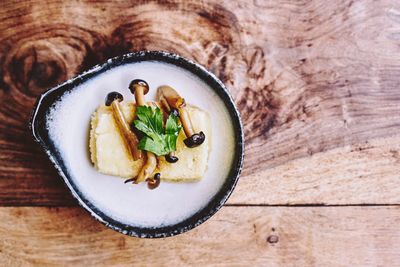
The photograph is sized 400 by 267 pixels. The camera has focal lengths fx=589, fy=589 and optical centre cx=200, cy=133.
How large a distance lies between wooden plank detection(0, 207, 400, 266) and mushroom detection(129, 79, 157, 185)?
22 cm

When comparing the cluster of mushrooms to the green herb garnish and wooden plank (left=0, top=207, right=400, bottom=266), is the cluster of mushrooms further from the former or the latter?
wooden plank (left=0, top=207, right=400, bottom=266)

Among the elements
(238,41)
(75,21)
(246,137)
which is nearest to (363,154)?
(246,137)

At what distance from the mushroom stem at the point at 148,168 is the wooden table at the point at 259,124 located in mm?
220

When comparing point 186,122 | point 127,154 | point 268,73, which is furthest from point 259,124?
point 127,154

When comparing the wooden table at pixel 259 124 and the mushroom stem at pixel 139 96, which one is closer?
the mushroom stem at pixel 139 96

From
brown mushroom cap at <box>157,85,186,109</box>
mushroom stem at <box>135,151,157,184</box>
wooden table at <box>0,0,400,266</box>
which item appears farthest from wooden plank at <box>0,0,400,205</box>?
mushroom stem at <box>135,151,157,184</box>

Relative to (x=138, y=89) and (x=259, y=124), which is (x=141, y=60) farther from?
(x=259, y=124)

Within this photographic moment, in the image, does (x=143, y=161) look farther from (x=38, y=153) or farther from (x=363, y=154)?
(x=363, y=154)

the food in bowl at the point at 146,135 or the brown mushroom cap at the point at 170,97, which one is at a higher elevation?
the brown mushroom cap at the point at 170,97

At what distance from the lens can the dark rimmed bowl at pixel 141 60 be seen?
130 centimetres

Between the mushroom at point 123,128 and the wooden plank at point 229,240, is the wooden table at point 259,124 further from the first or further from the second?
the mushroom at point 123,128

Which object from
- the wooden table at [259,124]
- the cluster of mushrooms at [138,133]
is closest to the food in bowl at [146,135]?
the cluster of mushrooms at [138,133]

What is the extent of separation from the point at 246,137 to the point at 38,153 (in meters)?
0.50

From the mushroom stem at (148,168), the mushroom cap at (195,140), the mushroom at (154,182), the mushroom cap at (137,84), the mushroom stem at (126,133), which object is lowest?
the mushroom at (154,182)
